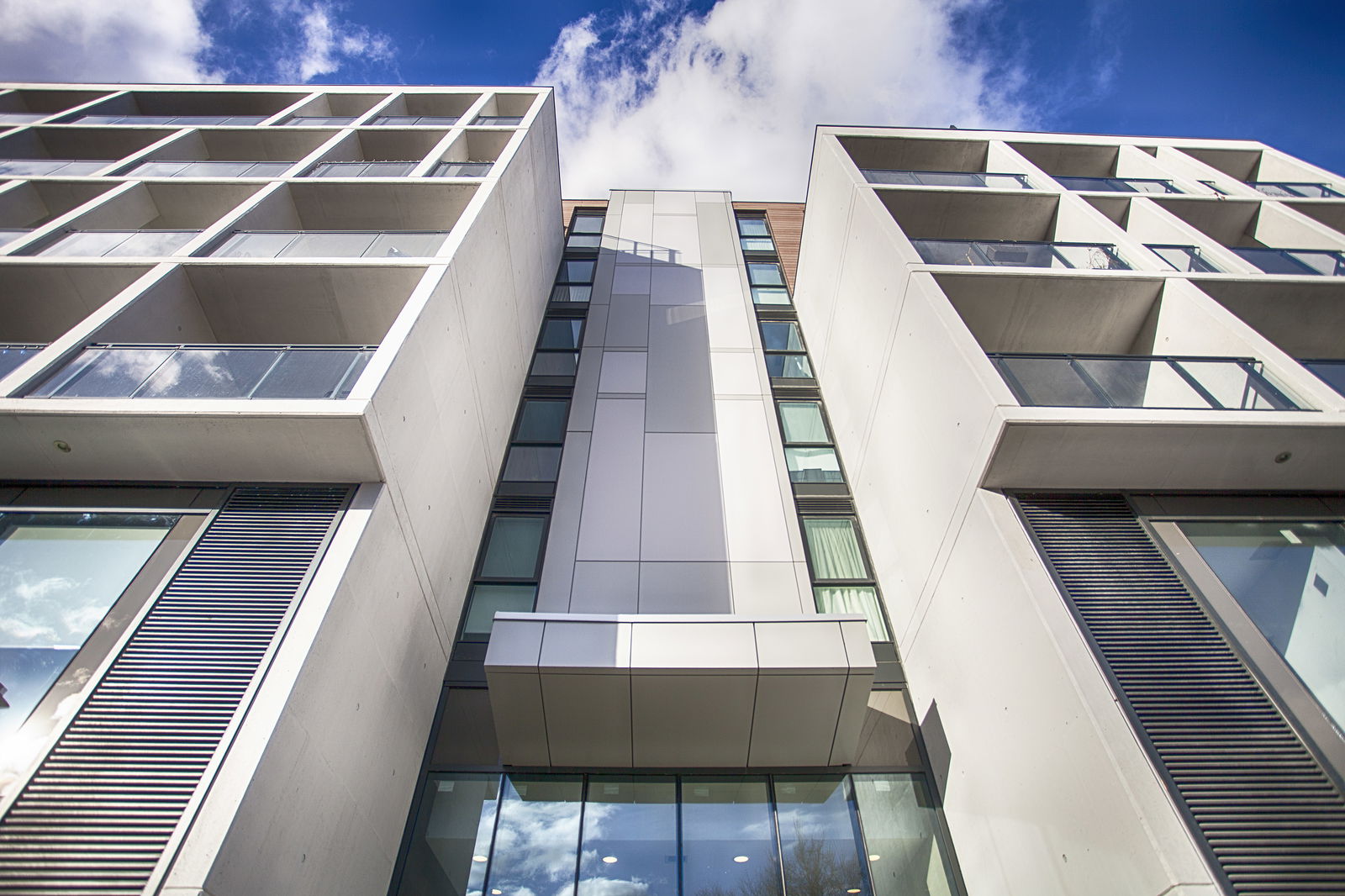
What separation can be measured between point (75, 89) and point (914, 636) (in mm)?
29775

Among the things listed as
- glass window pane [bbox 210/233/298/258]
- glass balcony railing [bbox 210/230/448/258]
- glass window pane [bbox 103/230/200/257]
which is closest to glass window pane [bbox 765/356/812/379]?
glass balcony railing [bbox 210/230/448/258]

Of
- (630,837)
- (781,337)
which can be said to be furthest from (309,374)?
(781,337)

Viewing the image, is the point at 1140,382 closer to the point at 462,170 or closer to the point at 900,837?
the point at 900,837

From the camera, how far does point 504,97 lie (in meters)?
19.7

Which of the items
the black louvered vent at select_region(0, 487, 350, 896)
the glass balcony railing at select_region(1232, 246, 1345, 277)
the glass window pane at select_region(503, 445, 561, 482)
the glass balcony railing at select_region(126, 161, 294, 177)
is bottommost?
the black louvered vent at select_region(0, 487, 350, 896)

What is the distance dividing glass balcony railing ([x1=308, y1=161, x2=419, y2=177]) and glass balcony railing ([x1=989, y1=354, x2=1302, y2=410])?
13202 mm

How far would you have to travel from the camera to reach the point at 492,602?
1046 cm

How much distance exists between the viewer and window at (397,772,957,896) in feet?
24.5

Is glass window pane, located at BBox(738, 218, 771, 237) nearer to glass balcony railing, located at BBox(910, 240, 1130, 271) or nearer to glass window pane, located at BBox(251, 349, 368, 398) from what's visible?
glass balcony railing, located at BBox(910, 240, 1130, 271)

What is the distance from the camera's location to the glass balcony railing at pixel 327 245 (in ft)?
33.7

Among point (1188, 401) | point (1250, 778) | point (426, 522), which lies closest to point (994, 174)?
point (1188, 401)

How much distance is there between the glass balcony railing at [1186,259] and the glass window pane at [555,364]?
504 inches

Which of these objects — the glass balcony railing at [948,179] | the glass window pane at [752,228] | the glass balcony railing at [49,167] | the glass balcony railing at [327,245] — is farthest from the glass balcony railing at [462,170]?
the glass window pane at [752,228]

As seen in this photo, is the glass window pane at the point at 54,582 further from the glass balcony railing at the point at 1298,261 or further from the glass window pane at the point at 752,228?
the glass window pane at the point at 752,228
